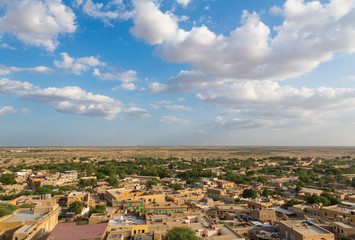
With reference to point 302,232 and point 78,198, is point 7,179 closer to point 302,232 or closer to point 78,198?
point 78,198

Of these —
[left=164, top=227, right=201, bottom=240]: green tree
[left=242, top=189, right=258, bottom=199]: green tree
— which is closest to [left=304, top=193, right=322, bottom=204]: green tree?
[left=242, top=189, right=258, bottom=199]: green tree

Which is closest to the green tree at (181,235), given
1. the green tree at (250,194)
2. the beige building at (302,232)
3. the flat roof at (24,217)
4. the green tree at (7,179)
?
the beige building at (302,232)

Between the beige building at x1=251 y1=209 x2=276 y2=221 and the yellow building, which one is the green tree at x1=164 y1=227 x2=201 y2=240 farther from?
the beige building at x1=251 y1=209 x2=276 y2=221

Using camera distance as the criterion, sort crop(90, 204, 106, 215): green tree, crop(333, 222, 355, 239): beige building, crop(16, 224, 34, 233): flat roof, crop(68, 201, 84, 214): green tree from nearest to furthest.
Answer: crop(16, 224, 34, 233): flat roof → crop(333, 222, 355, 239): beige building → crop(90, 204, 106, 215): green tree → crop(68, 201, 84, 214): green tree

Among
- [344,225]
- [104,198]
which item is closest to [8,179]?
[104,198]

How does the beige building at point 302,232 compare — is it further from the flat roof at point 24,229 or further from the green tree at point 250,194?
the flat roof at point 24,229
